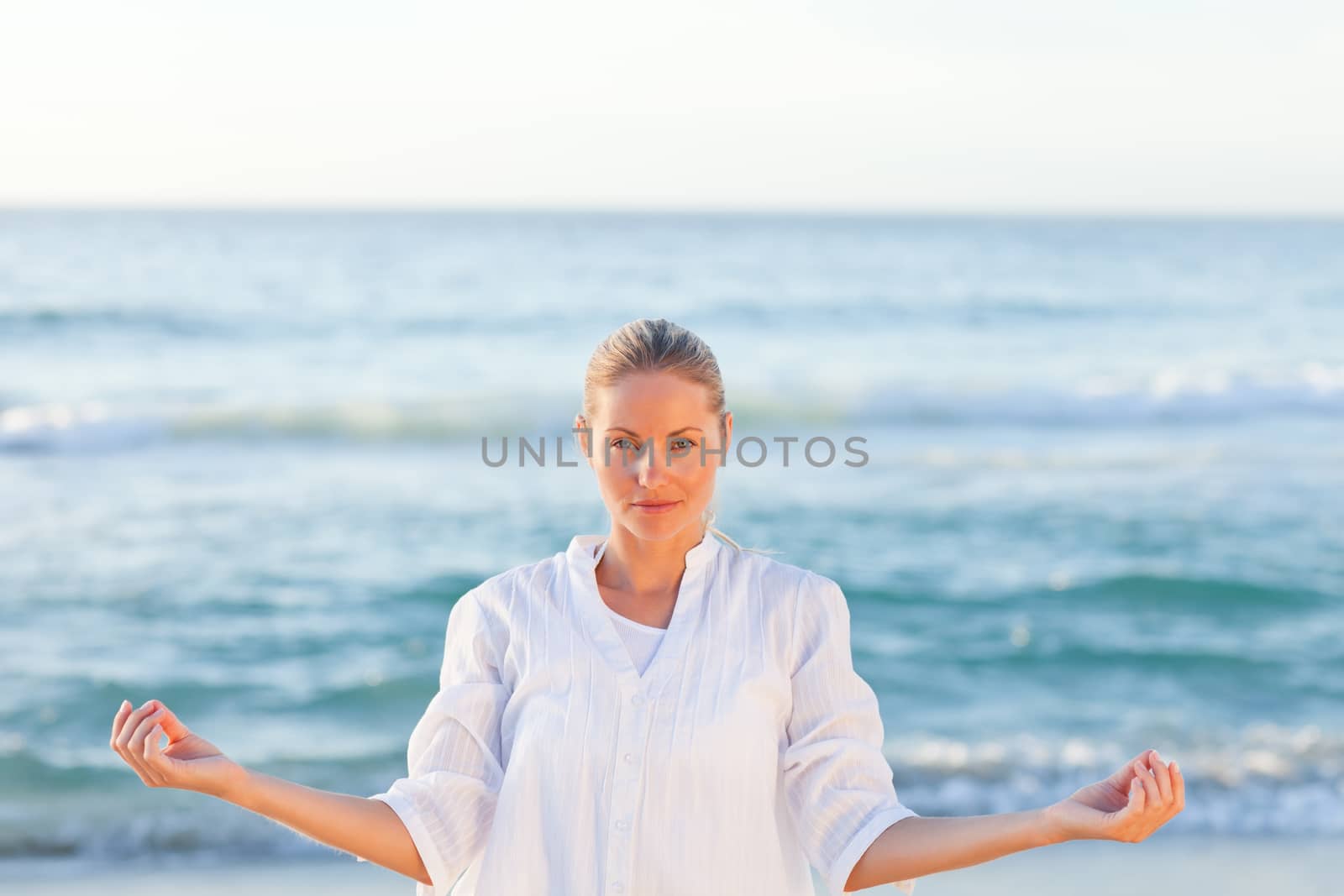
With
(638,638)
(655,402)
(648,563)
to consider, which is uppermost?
(655,402)

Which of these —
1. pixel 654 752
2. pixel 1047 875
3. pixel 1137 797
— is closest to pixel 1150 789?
pixel 1137 797

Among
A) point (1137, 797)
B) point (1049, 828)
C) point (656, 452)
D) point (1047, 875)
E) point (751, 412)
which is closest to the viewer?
point (1137, 797)

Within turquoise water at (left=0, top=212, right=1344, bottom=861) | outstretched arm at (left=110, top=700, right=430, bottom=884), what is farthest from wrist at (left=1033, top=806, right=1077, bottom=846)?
outstretched arm at (left=110, top=700, right=430, bottom=884)

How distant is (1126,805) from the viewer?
1.72 m

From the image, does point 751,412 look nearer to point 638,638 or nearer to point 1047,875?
point 1047,875

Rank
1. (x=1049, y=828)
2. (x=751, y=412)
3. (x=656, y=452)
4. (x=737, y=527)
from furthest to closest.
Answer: (x=751, y=412)
(x=737, y=527)
(x=656, y=452)
(x=1049, y=828)

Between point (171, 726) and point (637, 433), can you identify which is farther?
point (637, 433)

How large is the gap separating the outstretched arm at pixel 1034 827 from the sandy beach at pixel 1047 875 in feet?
7.52

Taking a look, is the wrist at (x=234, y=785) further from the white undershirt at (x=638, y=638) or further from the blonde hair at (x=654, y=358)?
the blonde hair at (x=654, y=358)

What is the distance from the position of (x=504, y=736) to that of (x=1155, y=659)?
503cm

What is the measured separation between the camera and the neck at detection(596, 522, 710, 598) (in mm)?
2156

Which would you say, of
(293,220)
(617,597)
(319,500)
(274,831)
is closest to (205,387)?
(319,500)

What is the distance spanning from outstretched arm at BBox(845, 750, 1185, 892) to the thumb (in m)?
0.95

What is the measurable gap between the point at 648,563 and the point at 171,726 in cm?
73
